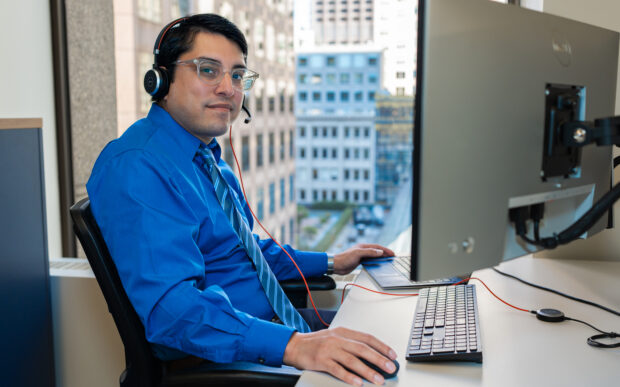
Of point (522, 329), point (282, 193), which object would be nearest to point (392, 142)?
point (282, 193)

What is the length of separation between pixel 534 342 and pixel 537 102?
0.44m

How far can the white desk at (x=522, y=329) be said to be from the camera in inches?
32.2

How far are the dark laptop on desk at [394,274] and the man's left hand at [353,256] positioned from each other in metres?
0.02

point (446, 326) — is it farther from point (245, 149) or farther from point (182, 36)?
point (245, 149)

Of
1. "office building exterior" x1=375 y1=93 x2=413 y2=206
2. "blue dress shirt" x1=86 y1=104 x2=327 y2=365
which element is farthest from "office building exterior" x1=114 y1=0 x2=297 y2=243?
"blue dress shirt" x1=86 y1=104 x2=327 y2=365

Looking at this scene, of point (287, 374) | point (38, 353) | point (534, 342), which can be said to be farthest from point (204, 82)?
point (38, 353)

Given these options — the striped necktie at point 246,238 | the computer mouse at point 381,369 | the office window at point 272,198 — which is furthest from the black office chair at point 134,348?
the office window at point 272,198

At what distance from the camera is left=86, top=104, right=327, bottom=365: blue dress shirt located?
3.10ft

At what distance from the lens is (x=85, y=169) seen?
7.10ft

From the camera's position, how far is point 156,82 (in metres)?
1.18

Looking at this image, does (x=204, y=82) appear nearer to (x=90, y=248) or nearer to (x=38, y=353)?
(x=90, y=248)

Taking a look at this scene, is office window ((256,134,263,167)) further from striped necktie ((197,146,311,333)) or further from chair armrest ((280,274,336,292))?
striped necktie ((197,146,311,333))

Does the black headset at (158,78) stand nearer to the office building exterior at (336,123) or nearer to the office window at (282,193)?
the office building exterior at (336,123)

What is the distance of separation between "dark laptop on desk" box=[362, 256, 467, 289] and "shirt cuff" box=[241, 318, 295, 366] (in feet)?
1.30
